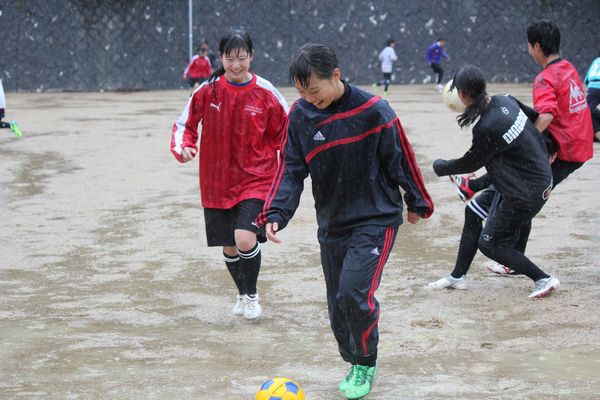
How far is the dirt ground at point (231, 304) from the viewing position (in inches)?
196

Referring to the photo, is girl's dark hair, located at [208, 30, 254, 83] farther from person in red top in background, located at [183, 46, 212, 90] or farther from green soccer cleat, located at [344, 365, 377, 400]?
person in red top in background, located at [183, 46, 212, 90]

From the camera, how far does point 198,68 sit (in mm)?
27500

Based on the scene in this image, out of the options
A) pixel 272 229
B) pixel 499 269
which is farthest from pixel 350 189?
pixel 499 269

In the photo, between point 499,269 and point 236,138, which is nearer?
point 236,138

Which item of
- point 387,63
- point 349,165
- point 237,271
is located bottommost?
point 387,63

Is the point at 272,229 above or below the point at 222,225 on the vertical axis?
above

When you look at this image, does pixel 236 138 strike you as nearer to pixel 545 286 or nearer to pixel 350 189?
pixel 350 189

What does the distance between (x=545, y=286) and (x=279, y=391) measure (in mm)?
2772

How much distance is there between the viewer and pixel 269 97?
6.03 metres

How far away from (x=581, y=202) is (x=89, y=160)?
6.96 meters

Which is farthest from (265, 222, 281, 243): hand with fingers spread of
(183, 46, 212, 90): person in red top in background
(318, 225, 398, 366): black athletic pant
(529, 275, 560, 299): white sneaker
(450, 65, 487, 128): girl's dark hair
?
(183, 46, 212, 90): person in red top in background

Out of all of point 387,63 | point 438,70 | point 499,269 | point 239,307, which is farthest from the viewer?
point 438,70

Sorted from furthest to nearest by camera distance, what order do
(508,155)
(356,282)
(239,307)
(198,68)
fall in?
(198,68) → (239,307) → (508,155) → (356,282)

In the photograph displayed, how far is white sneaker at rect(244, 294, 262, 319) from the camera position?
6223 millimetres
